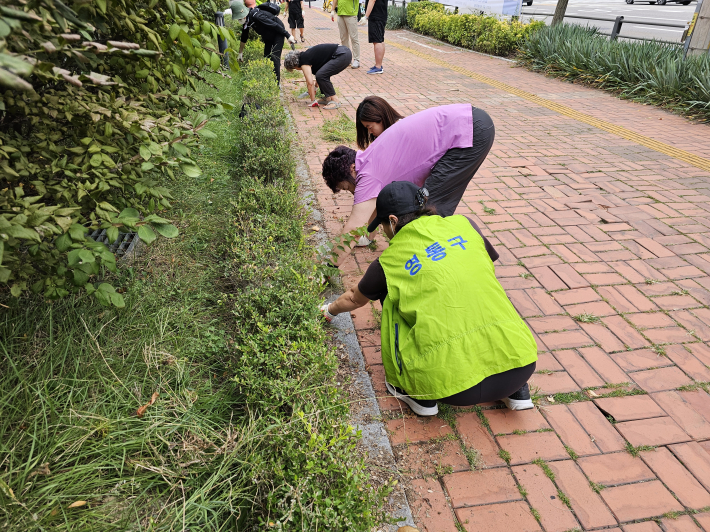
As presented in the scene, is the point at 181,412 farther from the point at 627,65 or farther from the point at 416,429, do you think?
the point at 627,65

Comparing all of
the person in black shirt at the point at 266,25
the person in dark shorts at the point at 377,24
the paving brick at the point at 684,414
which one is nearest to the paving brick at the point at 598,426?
the paving brick at the point at 684,414

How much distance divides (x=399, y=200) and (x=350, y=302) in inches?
26.4

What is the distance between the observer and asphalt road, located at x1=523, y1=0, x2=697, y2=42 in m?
15.9

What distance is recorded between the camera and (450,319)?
7.02 feet

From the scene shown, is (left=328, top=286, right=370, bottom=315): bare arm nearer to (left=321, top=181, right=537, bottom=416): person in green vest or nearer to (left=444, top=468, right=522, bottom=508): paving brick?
(left=321, top=181, right=537, bottom=416): person in green vest

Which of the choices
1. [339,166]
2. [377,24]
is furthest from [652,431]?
[377,24]

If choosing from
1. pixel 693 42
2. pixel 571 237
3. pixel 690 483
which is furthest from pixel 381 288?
pixel 693 42

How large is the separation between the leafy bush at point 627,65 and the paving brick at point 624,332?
5784 mm

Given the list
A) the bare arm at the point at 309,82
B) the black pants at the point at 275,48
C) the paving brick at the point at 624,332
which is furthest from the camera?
the black pants at the point at 275,48

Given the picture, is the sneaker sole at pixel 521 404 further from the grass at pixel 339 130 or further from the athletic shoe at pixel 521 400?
the grass at pixel 339 130

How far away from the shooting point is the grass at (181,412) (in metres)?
1.70

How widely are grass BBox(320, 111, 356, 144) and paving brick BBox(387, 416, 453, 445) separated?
13.7 feet

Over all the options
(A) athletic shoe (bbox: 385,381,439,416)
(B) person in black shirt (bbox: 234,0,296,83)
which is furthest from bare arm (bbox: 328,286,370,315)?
(B) person in black shirt (bbox: 234,0,296,83)

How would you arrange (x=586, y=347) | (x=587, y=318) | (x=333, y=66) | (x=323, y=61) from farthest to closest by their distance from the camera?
1. (x=323, y=61)
2. (x=333, y=66)
3. (x=587, y=318)
4. (x=586, y=347)
